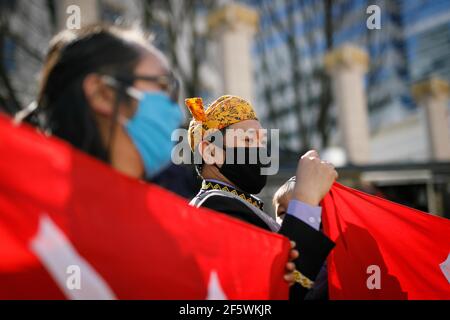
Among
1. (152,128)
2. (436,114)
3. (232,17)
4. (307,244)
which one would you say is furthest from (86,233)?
(436,114)

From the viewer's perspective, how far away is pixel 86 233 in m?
1.06

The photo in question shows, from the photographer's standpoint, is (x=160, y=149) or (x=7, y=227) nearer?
(x=7, y=227)

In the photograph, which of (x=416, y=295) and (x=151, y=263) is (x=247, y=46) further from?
(x=151, y=263)

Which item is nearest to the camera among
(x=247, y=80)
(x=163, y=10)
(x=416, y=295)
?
(x=416, y=295)

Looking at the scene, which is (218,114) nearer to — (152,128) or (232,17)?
(152,128)

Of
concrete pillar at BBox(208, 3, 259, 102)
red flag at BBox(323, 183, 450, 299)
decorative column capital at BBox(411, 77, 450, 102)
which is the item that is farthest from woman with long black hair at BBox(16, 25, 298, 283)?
decorative column capital at BBox(411, 77, 450, 102)

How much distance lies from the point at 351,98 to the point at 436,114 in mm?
3992

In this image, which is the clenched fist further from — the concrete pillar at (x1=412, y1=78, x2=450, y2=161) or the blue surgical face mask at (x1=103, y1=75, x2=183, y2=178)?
the concrete pillar at (x1=412, y1=78, x2=450, y2=161)

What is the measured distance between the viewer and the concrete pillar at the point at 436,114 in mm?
15352

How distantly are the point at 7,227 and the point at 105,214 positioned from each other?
0.20 m

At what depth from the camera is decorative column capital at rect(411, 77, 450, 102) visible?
1524 centimetres

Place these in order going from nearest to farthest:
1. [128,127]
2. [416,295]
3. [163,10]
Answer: [128,127]
[416,295]
[163,10]

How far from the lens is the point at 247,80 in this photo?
970cm
